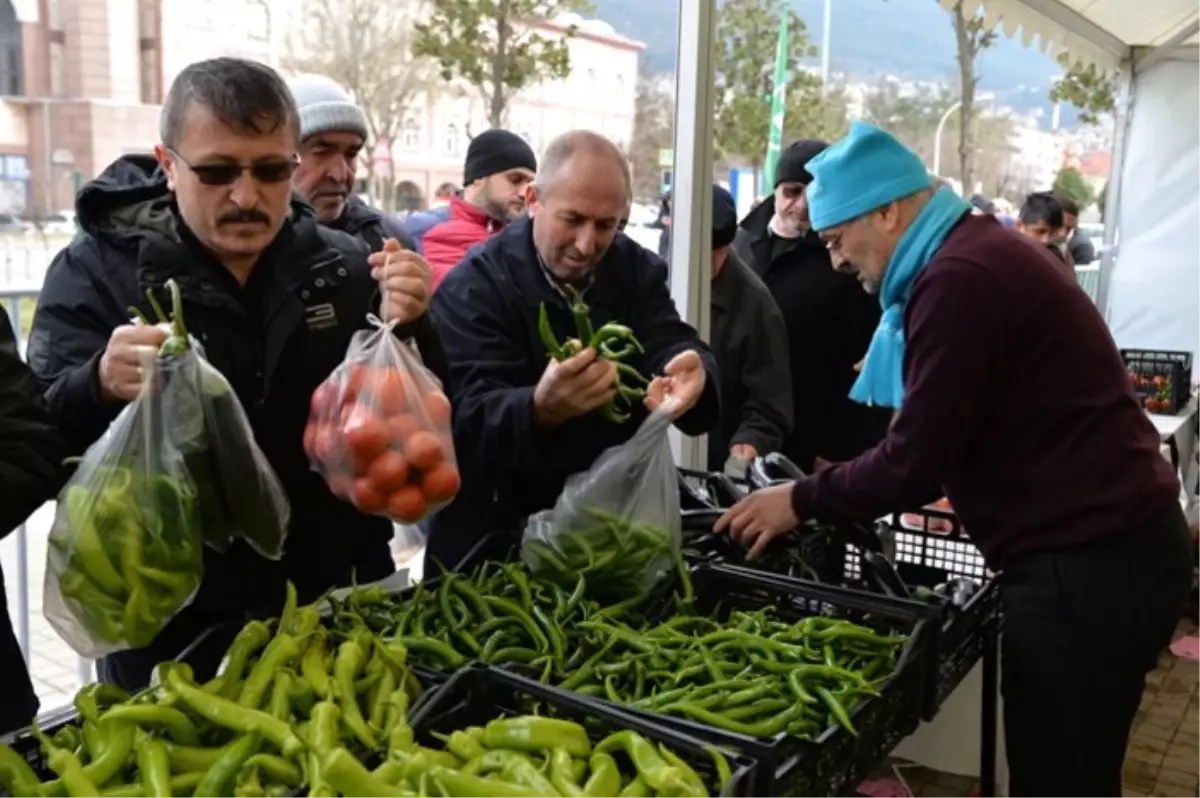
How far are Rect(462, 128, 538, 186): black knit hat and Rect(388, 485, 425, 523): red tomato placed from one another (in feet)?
7.18

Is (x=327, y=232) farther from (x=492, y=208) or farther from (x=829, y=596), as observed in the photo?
(x=492, y=208)

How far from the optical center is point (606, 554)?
2.07 meters

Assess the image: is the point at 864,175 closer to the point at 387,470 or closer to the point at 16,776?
the point at 387,470

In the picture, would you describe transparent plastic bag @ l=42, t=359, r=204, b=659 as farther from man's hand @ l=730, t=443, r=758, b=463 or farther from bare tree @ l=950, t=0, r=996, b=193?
bare tree @ l=950, t=0, r=996, b=193

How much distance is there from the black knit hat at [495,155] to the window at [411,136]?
491 mm

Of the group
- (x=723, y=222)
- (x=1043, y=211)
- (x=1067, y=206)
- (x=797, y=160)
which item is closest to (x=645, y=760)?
(x=723, y=222)

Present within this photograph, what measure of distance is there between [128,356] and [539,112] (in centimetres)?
323

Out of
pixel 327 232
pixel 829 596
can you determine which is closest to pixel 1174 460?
pixel 829 596

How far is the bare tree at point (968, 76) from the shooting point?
6991mm

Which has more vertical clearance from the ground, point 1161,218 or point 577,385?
point 1161,218

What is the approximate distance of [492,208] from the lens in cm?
372

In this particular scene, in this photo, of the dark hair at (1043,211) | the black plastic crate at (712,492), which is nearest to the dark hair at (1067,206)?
the dark hair at (1043,211)

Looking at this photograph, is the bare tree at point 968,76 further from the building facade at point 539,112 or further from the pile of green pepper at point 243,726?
the pile of green pepper at point 243,726

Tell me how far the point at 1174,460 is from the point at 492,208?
3407mm
